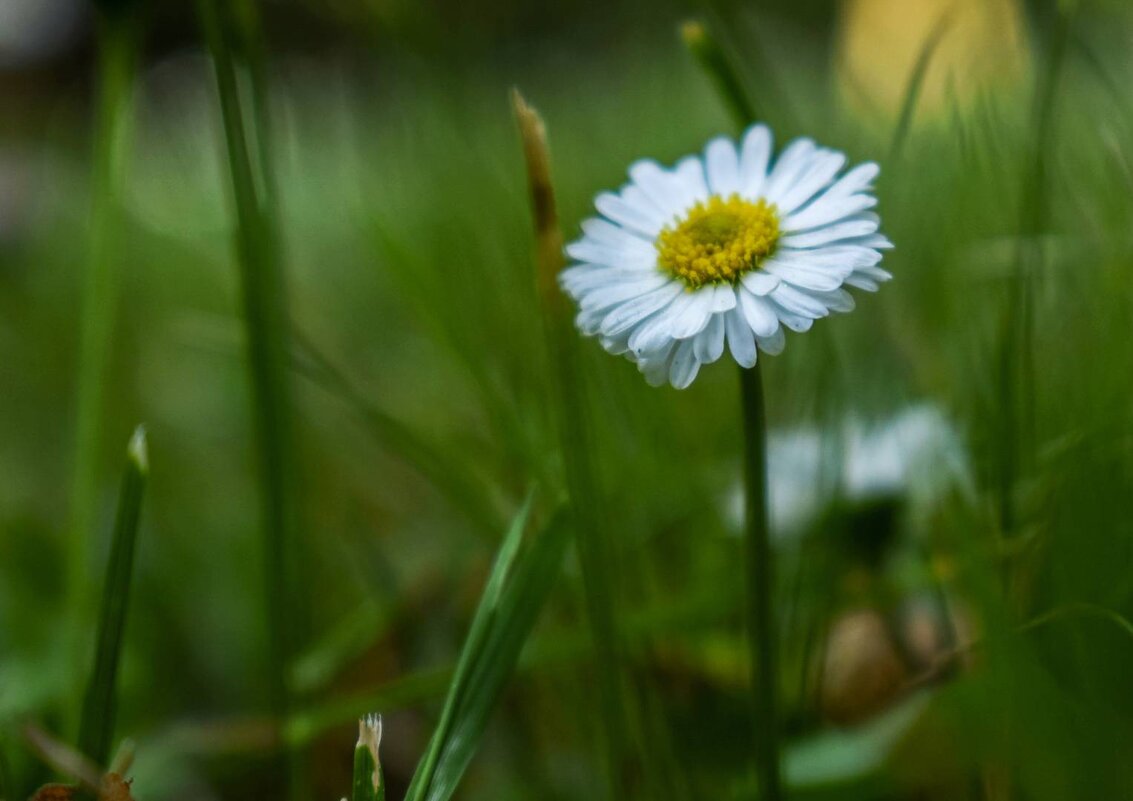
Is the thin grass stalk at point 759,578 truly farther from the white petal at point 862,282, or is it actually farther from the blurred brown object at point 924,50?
the blurred brown object at point 924,50

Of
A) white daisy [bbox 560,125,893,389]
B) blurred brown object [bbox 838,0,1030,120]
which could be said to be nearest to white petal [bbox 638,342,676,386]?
white daisy [bbox 560,125,893,389]

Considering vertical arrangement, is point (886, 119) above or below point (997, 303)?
above

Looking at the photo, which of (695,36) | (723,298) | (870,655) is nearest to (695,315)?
(723,298)

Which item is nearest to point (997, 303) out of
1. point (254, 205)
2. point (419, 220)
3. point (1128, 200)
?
point (1128, 200)

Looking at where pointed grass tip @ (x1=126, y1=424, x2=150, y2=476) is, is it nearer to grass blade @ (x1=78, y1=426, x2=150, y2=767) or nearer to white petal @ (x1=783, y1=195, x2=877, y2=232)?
grass blade @ (x1=78, y1=426, x2=150, y2=767)

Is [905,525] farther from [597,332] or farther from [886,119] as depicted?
[886,119]

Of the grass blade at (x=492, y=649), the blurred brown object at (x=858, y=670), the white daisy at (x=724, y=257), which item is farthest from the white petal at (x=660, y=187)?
the blurred brown object at (x=858, y=670)
